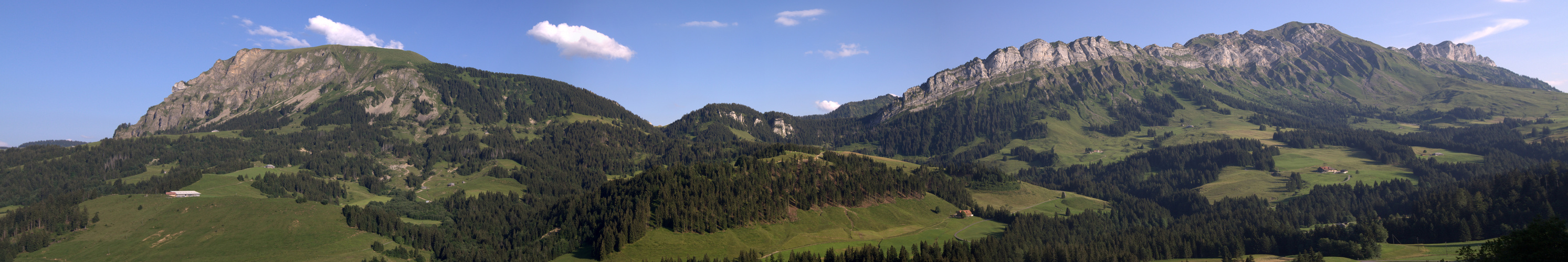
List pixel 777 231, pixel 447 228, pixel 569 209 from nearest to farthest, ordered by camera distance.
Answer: pixel 777 231, pixel 569 209, pixel 447 228

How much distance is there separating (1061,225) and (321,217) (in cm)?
20556

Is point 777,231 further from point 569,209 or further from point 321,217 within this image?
point 321,217

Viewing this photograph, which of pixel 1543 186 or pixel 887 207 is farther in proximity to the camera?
pixel 887 207

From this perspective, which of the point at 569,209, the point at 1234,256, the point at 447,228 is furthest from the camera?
the point at 447,228

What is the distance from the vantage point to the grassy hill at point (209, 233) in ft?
475

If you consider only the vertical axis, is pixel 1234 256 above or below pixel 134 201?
below

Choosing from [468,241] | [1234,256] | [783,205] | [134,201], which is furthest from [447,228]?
[1234,256]

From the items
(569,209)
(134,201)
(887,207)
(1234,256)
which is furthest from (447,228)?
(1234,256)

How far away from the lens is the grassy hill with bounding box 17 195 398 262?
145 meters

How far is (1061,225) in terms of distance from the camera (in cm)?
19938

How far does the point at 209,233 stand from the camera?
511 feet

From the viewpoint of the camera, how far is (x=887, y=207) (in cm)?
19625

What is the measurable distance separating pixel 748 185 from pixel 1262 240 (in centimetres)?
12754

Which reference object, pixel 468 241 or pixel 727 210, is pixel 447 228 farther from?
pixel 727 210
